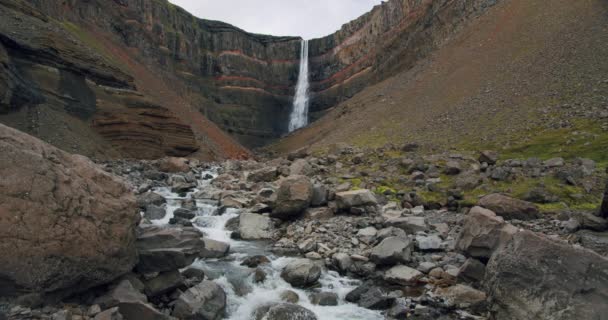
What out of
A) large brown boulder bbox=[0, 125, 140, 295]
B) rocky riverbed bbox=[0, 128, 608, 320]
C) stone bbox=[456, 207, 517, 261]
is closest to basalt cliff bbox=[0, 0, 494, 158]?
rocky riverbed bbox=[0, 128, 608, 320]

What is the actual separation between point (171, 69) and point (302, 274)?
7478 centimetres

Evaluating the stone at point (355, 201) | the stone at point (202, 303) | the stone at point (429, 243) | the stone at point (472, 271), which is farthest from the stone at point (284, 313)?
the stone at point (355, 201)

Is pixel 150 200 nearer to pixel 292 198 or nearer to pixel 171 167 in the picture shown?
pixel 292 198

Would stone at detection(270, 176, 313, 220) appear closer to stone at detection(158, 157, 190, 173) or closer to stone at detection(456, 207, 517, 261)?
stone at detection(456, 207, 517, 261)

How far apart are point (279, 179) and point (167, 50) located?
63.6 m

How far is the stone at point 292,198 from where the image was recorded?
52.7ft

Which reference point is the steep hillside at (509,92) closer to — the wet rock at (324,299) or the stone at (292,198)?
the stone at (292,198)

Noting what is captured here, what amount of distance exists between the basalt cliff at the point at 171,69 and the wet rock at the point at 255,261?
908 inches

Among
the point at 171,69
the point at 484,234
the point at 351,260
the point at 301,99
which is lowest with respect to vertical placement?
the point at 351,260

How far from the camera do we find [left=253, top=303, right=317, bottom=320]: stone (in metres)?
8.14

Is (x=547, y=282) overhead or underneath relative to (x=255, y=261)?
overhead

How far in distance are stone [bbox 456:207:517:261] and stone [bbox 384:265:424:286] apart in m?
1.68

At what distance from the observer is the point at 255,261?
11352 mm

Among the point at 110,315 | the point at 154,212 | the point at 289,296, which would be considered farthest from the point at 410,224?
the point at 110,315
